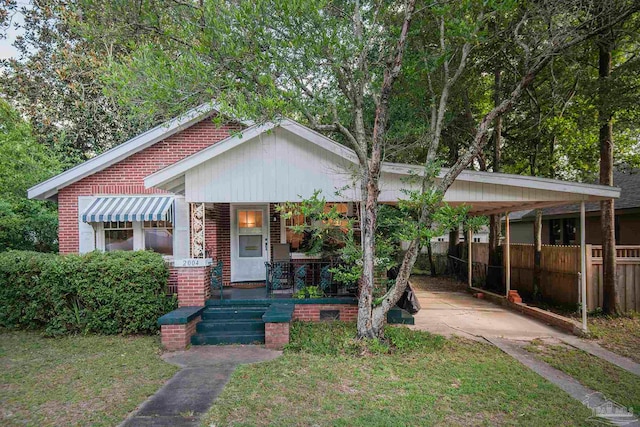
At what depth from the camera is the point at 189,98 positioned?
623 centimetres

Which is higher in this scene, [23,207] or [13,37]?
[13,37]

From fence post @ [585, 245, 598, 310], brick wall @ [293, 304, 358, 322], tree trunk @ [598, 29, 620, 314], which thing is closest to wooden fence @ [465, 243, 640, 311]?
fence post @ [585, 245, 598, 310]

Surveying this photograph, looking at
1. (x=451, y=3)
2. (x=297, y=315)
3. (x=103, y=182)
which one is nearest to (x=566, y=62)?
(x=451, y=3)

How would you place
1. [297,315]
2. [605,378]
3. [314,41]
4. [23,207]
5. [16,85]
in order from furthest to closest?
[16,85] < [23,207] < [297,315] < [314,41] < [605,378]

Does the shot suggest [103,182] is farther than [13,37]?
No

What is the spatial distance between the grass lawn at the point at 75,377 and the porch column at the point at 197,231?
6.36 ft

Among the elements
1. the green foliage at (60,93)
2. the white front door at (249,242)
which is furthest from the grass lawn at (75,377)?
the green foliage at (60,93)

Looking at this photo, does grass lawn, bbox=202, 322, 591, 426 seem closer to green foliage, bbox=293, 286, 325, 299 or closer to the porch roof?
green foliage, bbox=293, 286, 325, 299

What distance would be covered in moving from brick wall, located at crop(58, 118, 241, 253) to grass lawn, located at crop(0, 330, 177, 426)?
10.5 feet

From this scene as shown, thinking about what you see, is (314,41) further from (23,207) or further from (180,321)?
(23,207)

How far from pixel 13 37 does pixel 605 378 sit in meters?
25.2

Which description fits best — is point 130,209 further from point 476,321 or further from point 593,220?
point 593,220

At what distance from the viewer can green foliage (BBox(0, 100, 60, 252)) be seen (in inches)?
472

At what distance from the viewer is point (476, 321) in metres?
8.95
